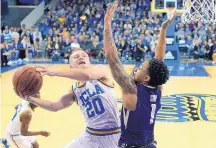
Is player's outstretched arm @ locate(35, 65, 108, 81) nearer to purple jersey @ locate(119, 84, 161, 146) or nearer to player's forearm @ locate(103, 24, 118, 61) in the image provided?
player's forearm @ locate(103, 24, 118, 61)

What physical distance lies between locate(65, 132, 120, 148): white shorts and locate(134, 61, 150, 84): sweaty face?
0.85 m

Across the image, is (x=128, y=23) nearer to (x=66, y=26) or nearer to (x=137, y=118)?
(x=66, y=26)

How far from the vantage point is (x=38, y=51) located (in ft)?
57.1

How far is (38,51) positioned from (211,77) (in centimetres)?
845

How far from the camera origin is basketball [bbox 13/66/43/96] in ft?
10.5

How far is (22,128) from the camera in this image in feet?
14.0

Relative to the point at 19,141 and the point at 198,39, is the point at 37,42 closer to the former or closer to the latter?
the point at 198,39

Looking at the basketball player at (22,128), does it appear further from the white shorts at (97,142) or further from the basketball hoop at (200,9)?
the basketball hoop at (200,9)

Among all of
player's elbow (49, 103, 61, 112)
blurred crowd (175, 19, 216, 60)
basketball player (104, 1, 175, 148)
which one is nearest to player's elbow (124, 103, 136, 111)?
basketball player (104, 1, 175, 148)

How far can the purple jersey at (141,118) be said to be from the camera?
122 inches

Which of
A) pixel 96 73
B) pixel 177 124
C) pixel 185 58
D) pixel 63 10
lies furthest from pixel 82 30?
pixel 96 73

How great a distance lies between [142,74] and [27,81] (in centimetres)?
97

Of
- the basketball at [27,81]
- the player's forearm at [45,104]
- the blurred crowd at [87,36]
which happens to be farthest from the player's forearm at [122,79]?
the blurred crowd at [87,36]

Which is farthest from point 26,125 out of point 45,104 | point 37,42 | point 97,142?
point 37,42
